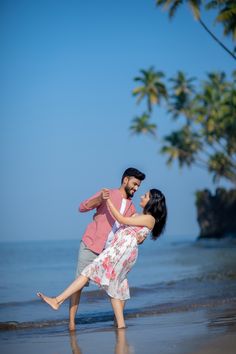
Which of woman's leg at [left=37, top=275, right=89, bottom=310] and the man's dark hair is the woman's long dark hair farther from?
woman's leg at [left=37, top=275, right=89, bottom=310]

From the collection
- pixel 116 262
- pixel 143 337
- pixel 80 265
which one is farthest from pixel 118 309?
pixel 143 337

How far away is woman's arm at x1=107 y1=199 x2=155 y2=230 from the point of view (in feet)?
22.7

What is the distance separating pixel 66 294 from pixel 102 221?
0.95m

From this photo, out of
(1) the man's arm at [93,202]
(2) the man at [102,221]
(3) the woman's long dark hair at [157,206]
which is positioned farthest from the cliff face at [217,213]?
(1) the man's arm at [93,202]

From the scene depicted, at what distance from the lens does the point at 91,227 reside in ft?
24.9

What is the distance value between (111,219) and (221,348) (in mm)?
2483

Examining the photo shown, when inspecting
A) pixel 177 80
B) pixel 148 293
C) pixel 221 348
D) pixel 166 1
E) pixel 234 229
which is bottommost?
pixel 221 348

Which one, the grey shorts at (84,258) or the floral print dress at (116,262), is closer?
the floral print dress at (116,262)

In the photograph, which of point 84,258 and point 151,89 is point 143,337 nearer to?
point 84,258

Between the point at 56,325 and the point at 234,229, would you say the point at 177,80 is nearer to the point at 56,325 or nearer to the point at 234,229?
the point at 234,229

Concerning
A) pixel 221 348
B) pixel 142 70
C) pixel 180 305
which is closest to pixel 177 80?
pixel 142 70

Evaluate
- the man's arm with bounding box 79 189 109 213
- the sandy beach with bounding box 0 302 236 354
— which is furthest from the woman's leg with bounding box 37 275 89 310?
the man's arm with bounding box 79 189 109 213

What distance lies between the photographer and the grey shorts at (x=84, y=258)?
7.44 m

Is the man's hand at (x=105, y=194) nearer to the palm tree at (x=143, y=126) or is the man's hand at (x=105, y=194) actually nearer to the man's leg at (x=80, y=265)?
the man's leg at (x=80, y=265)
